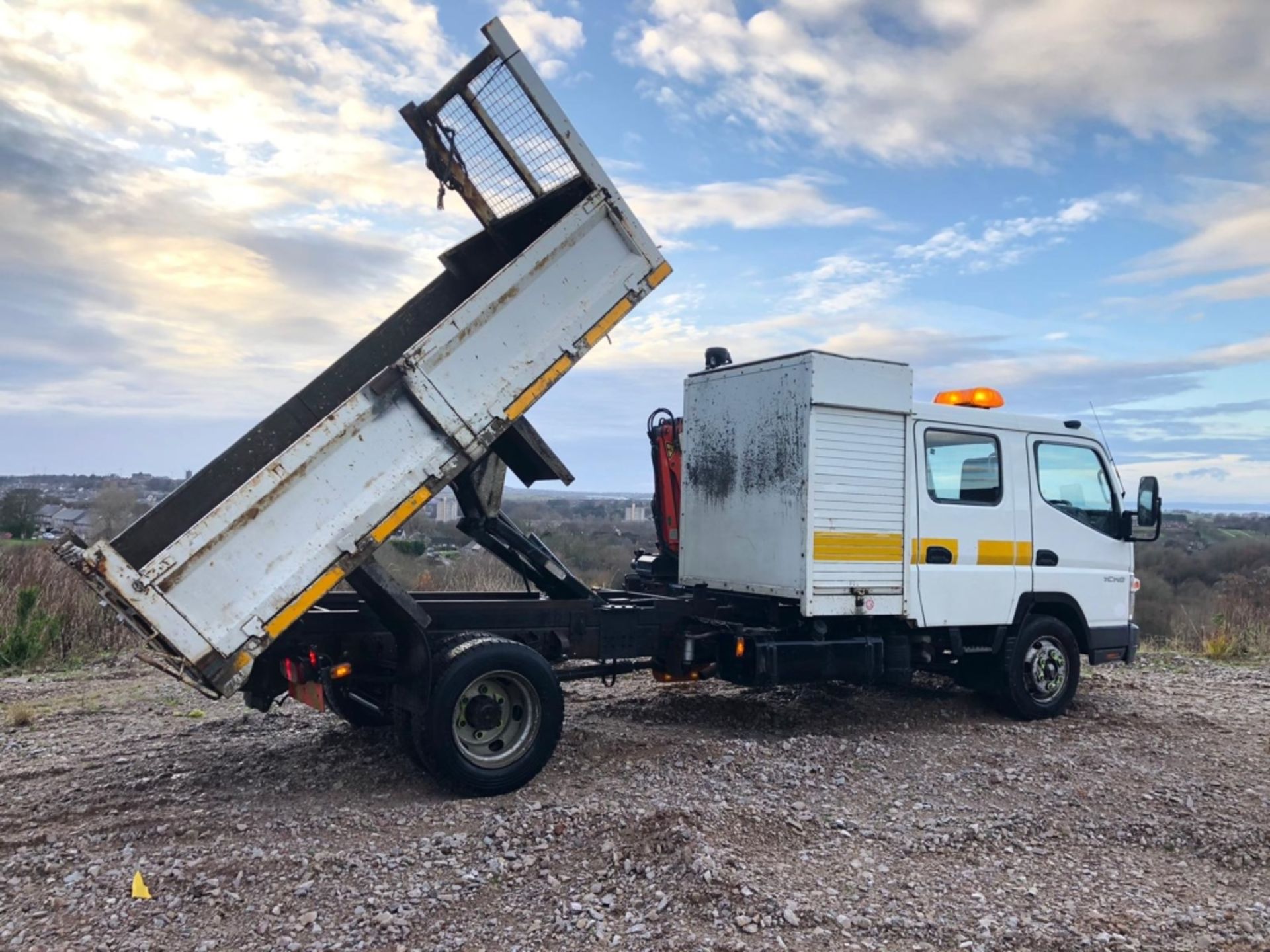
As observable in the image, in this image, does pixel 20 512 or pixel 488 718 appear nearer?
pixel 488 718

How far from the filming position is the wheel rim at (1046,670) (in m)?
8.35

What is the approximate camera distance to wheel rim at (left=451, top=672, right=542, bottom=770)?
5.97 m

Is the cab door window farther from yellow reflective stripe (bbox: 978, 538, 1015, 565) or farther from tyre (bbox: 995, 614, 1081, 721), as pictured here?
tyre (bbox: 995, 614, 1081, 721)

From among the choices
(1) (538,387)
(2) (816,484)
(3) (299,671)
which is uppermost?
(1) (538,387)

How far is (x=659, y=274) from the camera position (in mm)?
6441

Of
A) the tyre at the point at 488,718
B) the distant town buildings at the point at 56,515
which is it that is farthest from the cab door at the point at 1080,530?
the distant town buildings at the point at 56,515

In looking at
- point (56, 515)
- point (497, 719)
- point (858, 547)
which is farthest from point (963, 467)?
point (56, 515)

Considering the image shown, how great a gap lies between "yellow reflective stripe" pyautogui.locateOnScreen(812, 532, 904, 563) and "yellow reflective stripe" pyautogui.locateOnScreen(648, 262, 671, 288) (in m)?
2.22

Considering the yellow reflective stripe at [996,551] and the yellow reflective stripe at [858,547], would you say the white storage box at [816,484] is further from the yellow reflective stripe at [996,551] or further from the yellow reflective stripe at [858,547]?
the yellow reflective stripe at [996,551]

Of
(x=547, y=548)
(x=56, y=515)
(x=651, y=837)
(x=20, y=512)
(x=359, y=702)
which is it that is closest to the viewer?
(x=651, y=837)

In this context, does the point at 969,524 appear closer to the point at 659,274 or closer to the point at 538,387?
the point at 659,274

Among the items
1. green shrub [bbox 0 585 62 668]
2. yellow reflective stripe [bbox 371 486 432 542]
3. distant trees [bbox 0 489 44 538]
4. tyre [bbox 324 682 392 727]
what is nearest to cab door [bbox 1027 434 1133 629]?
yellow reflective stripe [bbox 371 486 432 542]

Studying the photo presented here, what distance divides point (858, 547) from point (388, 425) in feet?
12.1

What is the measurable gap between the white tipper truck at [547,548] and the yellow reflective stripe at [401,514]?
0.05 feet
